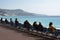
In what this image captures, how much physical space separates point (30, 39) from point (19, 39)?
850mm

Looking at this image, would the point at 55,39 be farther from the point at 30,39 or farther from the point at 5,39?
the point at 5,39

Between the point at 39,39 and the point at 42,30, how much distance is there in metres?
2.82

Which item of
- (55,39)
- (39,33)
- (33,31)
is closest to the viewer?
(55,39)

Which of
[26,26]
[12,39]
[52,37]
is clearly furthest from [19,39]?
[26,26]

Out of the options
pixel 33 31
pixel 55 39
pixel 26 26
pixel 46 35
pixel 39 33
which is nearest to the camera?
pixel 55 39

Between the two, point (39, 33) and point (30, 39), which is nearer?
point (30, 39)

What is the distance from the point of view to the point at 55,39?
16.1 metres

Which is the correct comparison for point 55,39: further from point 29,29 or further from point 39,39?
point 29,29

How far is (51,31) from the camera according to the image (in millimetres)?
17109

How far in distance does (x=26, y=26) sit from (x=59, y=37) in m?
7.25

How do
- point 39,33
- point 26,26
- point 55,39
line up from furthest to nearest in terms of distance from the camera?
point 26,26 → point 39,33 → point 55,39

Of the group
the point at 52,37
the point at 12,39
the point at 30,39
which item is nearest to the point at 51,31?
the point at 52,37

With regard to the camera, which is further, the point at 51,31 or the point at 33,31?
the point at 33,31

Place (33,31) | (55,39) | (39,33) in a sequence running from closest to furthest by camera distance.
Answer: (55,39), (39,33), (33,31)
